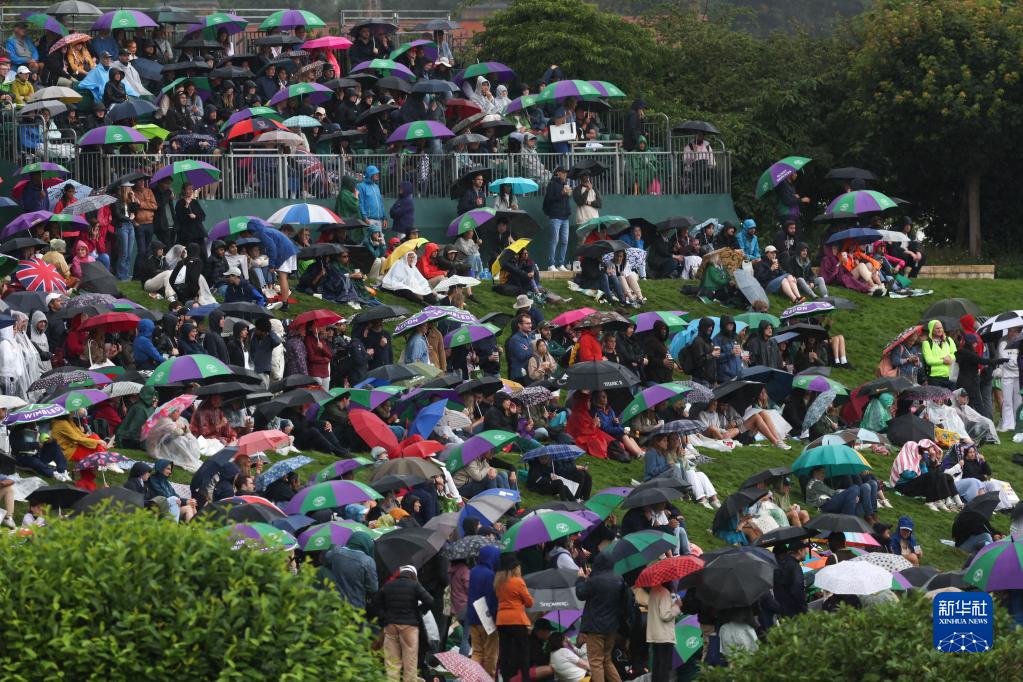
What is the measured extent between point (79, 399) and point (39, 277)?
5.01 m

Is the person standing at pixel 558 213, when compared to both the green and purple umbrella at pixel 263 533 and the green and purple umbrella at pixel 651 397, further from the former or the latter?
the green and purple umbrella at pixel 263 533

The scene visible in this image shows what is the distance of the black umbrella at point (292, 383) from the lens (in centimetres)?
2762

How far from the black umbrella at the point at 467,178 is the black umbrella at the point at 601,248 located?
2.68 m

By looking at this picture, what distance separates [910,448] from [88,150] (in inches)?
553

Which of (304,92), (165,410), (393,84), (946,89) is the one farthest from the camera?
(946,89)

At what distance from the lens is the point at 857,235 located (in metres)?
36.9

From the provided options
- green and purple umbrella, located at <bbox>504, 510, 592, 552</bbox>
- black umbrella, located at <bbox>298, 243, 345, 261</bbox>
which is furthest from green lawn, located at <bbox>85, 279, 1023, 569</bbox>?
green and purple umbrella, located at <bbox>504, 510, 592, 552</bbox>

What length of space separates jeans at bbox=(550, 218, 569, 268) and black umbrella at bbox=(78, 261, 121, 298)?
27.7 ft

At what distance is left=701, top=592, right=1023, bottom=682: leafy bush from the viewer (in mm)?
16938

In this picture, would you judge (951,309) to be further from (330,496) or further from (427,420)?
(330,496)

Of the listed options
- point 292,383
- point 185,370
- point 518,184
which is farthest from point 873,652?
point 518,184

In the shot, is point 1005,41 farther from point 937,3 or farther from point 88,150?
point 88,150

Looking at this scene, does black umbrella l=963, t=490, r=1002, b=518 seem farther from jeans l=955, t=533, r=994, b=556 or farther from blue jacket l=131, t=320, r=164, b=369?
blue jacket l=131, t=320, r=164, b=369

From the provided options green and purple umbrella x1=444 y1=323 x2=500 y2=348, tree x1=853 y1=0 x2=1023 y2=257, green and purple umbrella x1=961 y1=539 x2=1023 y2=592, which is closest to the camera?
green and purple umbrella x1=961 y1=539 x2=1023 y2=592
